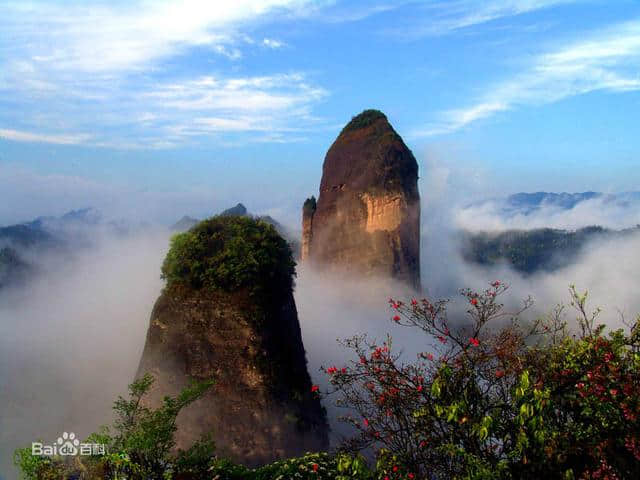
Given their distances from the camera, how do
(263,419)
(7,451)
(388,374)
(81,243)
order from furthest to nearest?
(81,243)
(7,451)
(263,419)
(388,374)

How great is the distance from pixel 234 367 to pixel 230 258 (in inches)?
131

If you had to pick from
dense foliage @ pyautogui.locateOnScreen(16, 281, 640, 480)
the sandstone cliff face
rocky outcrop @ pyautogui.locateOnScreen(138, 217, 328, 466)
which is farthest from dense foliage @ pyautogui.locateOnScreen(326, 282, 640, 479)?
the sandstone cliff face

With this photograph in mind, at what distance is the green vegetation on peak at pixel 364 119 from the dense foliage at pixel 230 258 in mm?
21538

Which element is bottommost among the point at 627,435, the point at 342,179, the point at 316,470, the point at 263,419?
the point at 263,419

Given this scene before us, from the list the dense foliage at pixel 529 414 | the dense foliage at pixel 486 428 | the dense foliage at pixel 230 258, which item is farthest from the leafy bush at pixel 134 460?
the dense foliage at pixel 230 258

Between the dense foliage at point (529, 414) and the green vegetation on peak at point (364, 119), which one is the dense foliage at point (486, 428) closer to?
the dense foliage at point (529, 414)

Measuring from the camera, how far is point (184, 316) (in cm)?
1427

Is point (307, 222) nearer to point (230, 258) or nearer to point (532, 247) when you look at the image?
point (230, 258)

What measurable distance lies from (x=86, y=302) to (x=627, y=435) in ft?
96.2

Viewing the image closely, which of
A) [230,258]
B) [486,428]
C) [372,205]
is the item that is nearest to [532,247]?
[372,205]

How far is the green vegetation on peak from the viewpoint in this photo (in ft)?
114

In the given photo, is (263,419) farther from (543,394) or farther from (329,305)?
(329,305)

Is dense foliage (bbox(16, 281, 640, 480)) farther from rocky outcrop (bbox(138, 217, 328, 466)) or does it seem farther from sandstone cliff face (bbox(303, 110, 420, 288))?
sandstone cliff face (bbox(303, 110, 420, 288))

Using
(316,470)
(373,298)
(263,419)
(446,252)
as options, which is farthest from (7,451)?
(446,252)
